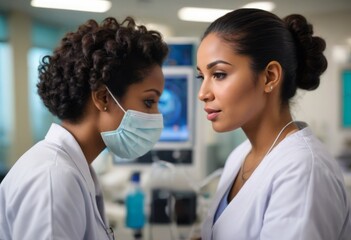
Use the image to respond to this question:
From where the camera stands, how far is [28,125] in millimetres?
3262

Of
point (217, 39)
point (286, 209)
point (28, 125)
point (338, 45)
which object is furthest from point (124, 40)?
point (338, 45)

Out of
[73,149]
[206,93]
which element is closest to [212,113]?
[206,93]

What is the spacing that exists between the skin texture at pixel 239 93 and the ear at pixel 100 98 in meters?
0.30

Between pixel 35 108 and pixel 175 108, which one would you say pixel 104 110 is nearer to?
pixel 175 108

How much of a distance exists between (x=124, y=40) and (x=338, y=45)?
3.15 meters

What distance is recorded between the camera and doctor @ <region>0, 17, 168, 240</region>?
75cm

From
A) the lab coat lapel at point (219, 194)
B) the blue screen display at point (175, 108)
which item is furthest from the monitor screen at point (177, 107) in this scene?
the lab coat lapel at point (219, 194)

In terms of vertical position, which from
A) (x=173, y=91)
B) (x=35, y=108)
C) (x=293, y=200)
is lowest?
(x=35, y=108)

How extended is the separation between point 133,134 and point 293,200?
53cm

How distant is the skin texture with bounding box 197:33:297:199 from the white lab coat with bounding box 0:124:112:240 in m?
0.45

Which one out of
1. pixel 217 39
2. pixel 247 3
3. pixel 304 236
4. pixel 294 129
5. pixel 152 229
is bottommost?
pixel 152 229

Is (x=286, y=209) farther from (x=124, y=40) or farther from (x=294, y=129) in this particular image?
(x=124, y=40)

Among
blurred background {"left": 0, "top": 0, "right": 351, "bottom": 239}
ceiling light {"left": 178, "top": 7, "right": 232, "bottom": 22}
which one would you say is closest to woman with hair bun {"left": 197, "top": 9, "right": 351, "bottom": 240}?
blurred background {"left": 0, "top": 0, "right": 351, "bottom": 239}

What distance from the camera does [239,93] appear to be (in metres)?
0.90
